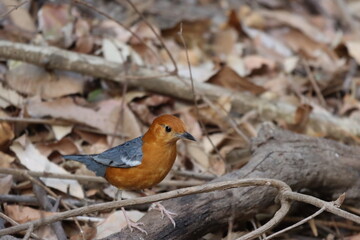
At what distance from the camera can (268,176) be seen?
460 centimetres

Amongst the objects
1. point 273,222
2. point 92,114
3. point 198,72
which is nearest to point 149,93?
point 198,72

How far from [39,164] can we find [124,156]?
3.55 feet

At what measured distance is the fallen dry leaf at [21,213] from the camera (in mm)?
4488

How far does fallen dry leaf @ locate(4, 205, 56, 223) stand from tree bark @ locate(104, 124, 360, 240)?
98 centimetres

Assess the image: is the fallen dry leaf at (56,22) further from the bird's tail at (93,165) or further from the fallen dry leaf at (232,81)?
the bird's tail at (93,165)

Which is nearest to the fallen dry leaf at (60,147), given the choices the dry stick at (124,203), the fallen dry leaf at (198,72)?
the fallen dry leaf at (198,72)

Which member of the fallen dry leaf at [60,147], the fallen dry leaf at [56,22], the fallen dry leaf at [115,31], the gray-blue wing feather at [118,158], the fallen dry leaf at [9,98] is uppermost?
the fallen dry leaf at [56,22]

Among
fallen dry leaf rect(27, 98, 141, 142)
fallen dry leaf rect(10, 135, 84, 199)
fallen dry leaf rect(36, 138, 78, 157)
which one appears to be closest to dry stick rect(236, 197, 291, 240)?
fallen dry leaf rect(10, 135, 84, 199)

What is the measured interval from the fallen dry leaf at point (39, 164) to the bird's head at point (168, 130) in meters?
1.02

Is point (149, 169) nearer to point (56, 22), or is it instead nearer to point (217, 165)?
point (217, 165)

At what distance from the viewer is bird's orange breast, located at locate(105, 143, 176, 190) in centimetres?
433

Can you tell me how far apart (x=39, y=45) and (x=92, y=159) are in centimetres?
198

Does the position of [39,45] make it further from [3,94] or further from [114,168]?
[114,168]

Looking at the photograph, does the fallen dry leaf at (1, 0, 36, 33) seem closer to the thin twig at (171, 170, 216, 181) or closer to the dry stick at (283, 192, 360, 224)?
the thin twig at (171, 170, 216, 181)
